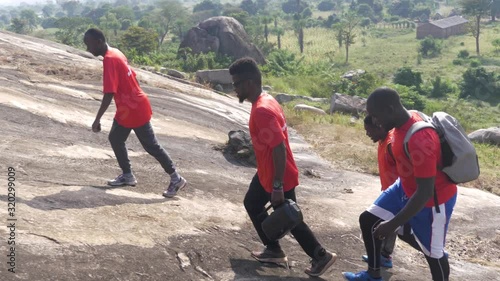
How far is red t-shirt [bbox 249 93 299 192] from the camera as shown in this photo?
161 inches

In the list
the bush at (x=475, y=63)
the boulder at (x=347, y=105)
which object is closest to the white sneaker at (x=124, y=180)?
the boulder at (x=347, y=105)

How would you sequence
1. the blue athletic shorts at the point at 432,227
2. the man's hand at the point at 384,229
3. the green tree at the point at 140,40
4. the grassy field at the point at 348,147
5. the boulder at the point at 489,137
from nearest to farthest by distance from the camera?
the man's hand at the point at 384,229, the blue athletic shorts at the point at 432,227, the grassy field at the point at 348,147, the boulder at the point at 489,137, the green tree at the point at 140,40

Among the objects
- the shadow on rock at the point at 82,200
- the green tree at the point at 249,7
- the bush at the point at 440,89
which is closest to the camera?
the shadow on rock at the point at 82,200

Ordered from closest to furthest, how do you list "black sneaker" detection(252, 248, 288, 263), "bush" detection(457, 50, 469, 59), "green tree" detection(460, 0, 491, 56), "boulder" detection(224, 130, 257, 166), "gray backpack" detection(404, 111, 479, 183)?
"gray backpack" detection(404, 111, 479, 183) < "black sneaker" detection(252, 248, 288, 263) < "boulder" detection(224, 130, 257, 166) < "bush" detection(457, 50, 469, 59) < "green tree" detection(460, 0, 491, 56)

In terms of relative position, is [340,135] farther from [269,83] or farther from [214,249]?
[269,83]

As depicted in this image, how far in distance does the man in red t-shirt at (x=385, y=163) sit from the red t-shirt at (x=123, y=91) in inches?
85.0

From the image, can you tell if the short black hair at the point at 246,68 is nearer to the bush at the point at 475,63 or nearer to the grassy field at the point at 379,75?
the grassy field at the point at 379,75

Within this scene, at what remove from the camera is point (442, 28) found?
60.0 m

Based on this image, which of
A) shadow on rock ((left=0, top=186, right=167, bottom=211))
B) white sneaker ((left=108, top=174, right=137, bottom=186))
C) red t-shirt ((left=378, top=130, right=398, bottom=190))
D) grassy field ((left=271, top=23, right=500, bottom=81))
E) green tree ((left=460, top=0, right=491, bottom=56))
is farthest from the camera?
green tree ((left=460, top=0, right=491, bottom=56))

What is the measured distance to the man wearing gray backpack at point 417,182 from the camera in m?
3.66

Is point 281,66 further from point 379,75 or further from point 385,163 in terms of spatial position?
point 385,163

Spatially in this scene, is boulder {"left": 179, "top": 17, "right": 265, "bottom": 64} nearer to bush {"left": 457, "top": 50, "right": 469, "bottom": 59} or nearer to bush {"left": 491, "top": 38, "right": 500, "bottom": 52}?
bush {"left": 457, "top": 50, "right": 469, "bottom": 59}

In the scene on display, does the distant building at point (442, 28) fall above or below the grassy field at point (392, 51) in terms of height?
above

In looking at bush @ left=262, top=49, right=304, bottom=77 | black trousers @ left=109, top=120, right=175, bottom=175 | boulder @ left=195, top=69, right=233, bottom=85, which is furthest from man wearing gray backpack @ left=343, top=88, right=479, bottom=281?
bush @ left=262, top=49, right=304, bottom=77
